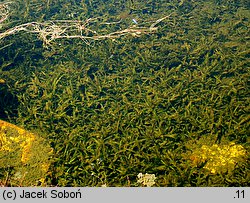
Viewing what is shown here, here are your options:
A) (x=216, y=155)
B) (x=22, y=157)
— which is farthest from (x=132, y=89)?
(x=22, y=157)

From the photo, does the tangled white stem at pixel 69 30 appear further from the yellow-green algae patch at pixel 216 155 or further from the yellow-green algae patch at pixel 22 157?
the yellow-green algae patch at pixel 216 155

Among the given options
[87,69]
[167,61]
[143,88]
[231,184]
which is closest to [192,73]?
[167,61]

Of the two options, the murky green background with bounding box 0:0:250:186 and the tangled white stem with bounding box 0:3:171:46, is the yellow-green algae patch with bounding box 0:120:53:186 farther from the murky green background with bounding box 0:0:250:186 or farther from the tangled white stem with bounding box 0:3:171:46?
the tangled white stem with bounding box 0:3:171:46

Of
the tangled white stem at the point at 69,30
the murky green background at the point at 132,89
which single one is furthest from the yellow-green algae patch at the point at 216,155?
the tangled white stem at the point at 69,30

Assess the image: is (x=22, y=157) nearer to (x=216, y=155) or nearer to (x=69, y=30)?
(x=216, y=155)

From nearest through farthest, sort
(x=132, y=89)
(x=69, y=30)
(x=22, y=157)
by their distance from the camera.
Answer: (x=22, y=157) < (x=132, y=89) < (x=69, y=30)

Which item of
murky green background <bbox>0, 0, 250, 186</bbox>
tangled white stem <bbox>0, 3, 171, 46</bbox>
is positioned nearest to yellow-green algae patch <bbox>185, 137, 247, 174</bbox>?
murky green background <bbox>0, 0, 250, 186</bbox>

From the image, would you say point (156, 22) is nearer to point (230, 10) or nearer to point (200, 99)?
point (230, 10)

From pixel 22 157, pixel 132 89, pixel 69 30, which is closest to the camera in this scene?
pixel 22 157
